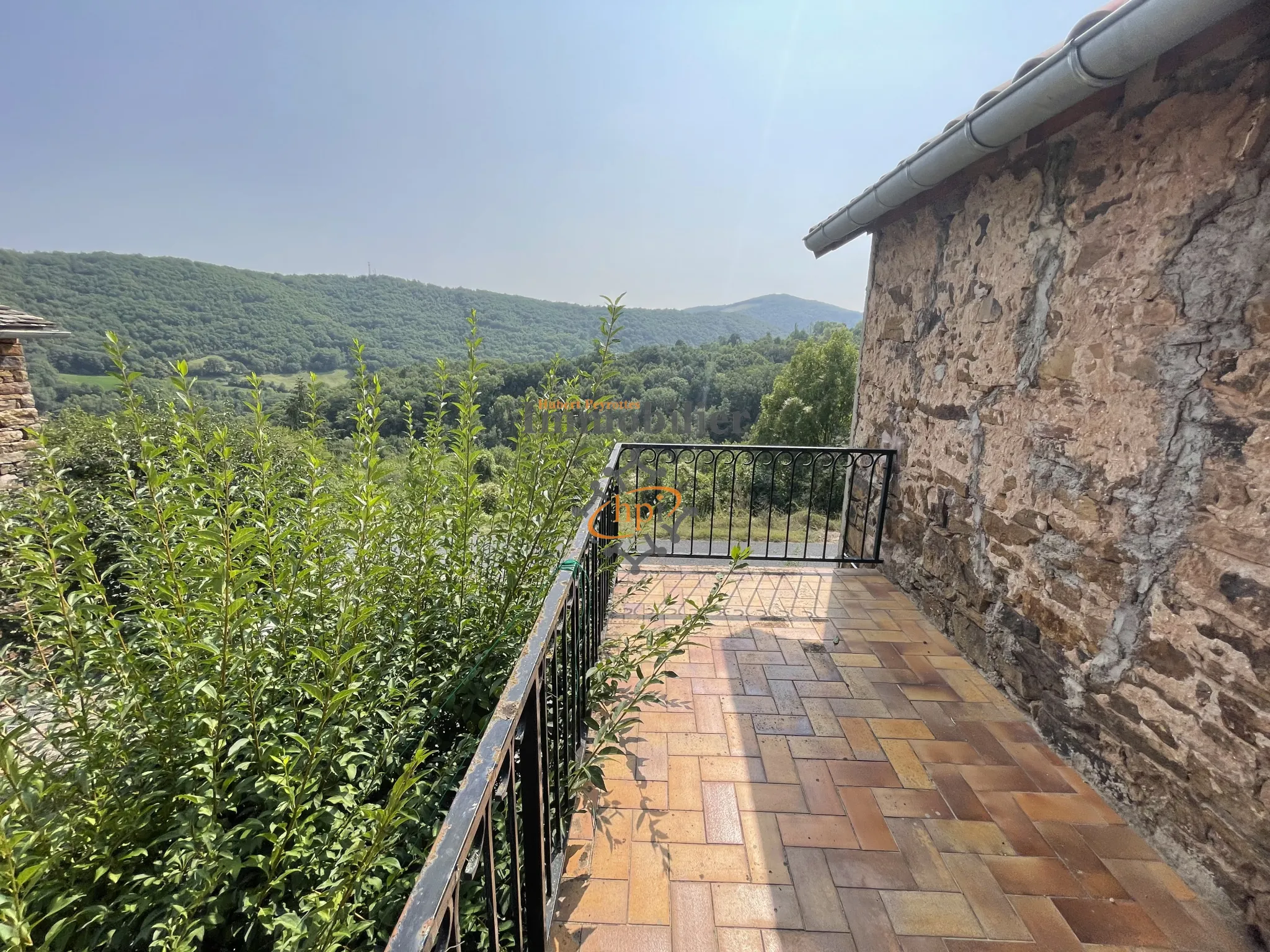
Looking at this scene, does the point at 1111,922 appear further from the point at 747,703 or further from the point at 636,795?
the point at 636,795

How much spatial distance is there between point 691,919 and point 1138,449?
6.88ft

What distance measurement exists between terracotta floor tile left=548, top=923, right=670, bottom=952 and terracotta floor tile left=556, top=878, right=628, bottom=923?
0.06 ft

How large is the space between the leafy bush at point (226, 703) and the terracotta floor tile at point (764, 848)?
987 mm

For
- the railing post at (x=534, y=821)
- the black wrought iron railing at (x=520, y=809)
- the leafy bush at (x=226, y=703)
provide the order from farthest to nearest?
1. the railing post at (x=534, y=821)
2. the leafy bush at (x=226, y=703)
3. the black wrought iron railing at (x=520, y=809)

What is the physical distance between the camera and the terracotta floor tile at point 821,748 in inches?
82.0

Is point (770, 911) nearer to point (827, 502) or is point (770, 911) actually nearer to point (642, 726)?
point (642, 726)

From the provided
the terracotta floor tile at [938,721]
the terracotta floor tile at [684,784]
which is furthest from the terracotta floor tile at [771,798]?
the terracotta floor tile at [938,721]

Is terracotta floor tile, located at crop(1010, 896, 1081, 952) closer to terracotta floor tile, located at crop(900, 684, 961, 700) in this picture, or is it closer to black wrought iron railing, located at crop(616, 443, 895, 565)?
→ terracotta floor tile, located at crop(900, 684, 961, 700)

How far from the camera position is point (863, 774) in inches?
78.6

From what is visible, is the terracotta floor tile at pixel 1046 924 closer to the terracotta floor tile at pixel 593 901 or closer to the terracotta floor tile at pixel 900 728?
the terracotta floor tile at pixel 900 728

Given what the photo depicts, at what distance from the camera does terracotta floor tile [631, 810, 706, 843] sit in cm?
173

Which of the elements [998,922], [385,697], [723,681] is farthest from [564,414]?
[998,922]

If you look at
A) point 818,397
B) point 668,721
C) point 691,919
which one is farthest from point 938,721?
point 818,397

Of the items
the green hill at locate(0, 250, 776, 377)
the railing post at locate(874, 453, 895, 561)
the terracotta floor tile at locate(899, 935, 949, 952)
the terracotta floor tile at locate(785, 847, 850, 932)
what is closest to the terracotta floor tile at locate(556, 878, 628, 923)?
the terracotta floor tile at locate(785, 847, 850, 932)
